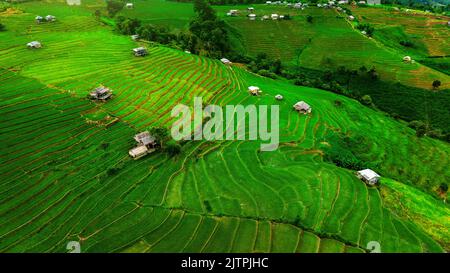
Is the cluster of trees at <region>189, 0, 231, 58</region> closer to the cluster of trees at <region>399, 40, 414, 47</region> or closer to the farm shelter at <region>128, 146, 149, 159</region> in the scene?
the farm shelter at <region>128, 146, 149, 159</region>

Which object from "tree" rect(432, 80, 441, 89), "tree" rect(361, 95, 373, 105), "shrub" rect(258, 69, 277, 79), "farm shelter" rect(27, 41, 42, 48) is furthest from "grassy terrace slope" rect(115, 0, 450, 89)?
"farm shelter" rect(27, 41, 42, 48)

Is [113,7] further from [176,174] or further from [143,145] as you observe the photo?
[176,174]

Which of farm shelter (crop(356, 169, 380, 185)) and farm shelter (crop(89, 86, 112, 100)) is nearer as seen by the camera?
farm shelter (crop(356, 169, 380, 185))

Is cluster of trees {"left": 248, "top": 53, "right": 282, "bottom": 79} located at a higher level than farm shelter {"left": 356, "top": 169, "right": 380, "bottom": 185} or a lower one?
higher

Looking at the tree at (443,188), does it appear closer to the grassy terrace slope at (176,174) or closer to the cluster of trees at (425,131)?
the grassy terrace slope at (176,174)

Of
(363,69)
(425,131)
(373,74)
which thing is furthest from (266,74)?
(425,131)

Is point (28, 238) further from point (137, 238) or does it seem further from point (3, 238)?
point (137, 238)

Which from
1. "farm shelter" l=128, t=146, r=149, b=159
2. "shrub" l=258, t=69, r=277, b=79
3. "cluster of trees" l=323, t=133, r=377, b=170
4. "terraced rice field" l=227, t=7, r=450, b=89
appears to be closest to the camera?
"farm shelter" l=128, t=146, r=149, b=159

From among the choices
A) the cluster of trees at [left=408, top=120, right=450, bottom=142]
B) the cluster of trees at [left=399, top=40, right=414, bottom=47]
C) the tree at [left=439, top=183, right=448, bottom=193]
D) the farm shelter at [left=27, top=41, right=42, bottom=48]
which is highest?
the cluster of trees at [left=399, top=40, right=414, bottom=47]
